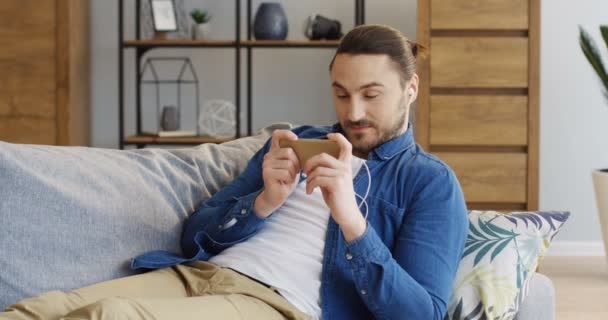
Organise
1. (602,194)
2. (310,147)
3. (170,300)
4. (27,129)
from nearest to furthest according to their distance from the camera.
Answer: (170,300), (310,147), (602,194), (27,129)

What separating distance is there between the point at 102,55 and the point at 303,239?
336cm

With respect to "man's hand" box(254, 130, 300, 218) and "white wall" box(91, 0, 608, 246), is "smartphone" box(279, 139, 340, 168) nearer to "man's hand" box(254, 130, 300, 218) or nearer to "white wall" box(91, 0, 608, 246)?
"man's hand" box(254, 130, 300, 218)

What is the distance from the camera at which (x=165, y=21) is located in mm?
4703

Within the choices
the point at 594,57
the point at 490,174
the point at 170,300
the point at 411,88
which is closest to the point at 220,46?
the point at 490,174

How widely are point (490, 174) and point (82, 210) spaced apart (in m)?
2.92

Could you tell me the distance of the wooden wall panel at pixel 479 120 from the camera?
4.45 meters

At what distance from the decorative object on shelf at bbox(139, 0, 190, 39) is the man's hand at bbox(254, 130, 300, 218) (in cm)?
296

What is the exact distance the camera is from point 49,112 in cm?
469

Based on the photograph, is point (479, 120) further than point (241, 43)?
No

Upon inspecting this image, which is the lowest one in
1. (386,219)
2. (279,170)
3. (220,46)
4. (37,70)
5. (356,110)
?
(386,219)

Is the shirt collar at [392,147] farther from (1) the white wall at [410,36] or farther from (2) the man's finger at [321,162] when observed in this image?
(1) the white wall at [410,36]

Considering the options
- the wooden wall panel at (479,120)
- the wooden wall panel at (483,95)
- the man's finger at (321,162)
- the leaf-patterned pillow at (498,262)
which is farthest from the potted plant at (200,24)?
the man's finger at (321,162)

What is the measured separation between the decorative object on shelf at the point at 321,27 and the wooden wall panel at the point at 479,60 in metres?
0.51

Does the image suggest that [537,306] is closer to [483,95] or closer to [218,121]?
[483,95]
